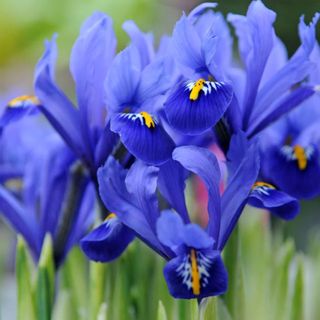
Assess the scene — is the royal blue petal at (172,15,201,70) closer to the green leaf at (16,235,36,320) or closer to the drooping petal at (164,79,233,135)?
the drooping petal at (164,79,233,135)

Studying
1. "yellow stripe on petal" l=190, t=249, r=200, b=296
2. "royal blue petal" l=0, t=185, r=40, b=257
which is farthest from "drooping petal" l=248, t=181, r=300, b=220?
"royal blue petal" l=0, t=185, r=40, b=257

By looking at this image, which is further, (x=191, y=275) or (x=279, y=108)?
(x=279, y=108)

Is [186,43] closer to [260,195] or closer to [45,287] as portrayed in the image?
[260,195]

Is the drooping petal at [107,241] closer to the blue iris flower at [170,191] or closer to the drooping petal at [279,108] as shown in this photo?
the blue iris flower at [170,191]

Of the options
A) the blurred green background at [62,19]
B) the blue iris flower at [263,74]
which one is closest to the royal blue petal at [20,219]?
the blue iris flower at [263,74]

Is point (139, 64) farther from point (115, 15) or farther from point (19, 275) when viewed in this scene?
point (115, 15)

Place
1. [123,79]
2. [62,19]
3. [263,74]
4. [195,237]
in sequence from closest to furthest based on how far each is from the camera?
[195,237]
[123,79]
[263,74]
[62,19]

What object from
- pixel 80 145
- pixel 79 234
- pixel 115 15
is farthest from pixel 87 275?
pixel 115 15

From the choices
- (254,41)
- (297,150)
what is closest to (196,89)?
(254,41)
